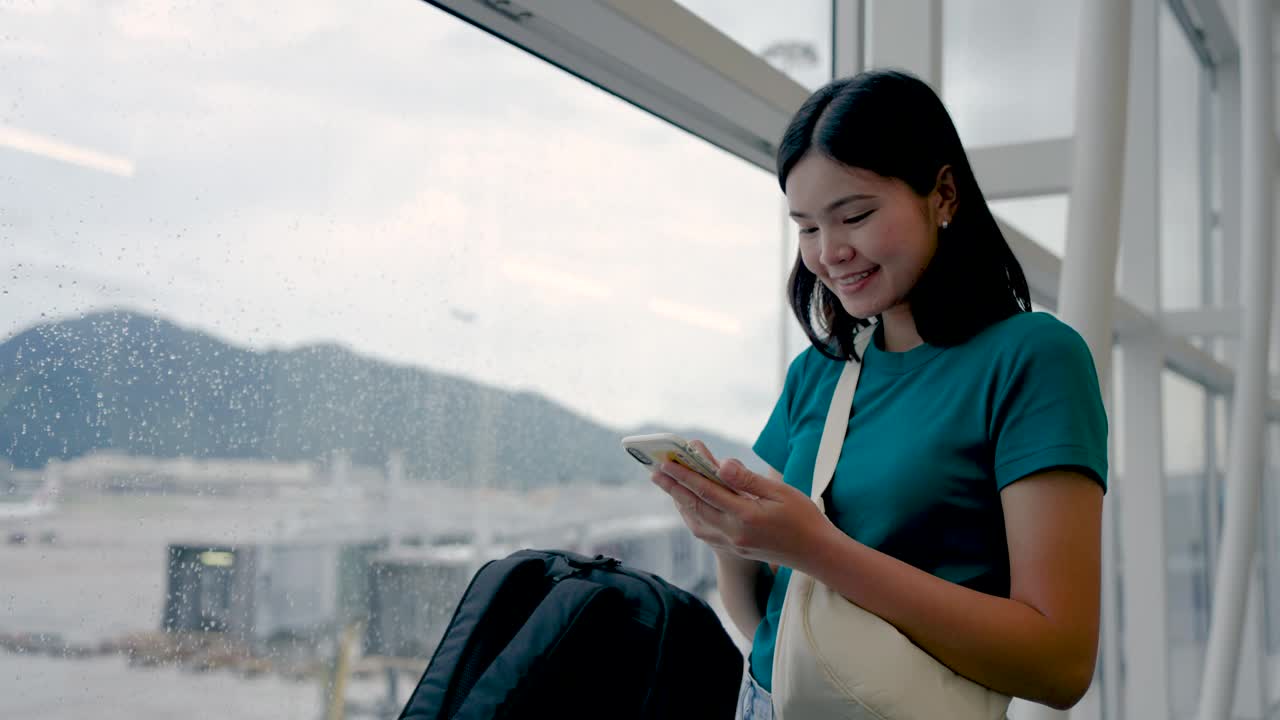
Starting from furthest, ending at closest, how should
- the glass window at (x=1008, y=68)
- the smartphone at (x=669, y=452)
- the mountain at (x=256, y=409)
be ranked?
the glass window at (x=1008, y=68) < the mountain at (x=256, y=409) < the smartphone at (x=669, y=452)

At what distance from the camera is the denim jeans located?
126 cm

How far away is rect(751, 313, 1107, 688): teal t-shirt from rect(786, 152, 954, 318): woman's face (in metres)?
0.10

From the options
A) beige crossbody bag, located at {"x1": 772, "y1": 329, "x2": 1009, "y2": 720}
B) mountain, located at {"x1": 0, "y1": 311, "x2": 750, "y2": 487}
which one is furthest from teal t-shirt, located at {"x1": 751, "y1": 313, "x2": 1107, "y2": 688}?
mountain, located at {"x1": 0, "y1": 311, "x2": 750, "y2": 487}

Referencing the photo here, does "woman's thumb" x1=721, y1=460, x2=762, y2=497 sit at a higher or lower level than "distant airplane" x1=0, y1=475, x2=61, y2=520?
higher

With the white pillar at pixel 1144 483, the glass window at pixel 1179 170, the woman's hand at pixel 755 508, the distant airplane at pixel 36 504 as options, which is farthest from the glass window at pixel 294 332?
the glass window at pixel 1179 170

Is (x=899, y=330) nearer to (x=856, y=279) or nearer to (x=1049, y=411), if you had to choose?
(x=856, y=279)

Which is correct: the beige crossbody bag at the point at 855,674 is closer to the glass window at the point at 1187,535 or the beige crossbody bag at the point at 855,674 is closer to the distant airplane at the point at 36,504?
the distant airplane at the point at 36,504

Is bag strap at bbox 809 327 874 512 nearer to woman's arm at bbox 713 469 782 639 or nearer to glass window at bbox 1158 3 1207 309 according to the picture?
woman's arm at bbox 713 469 782 639

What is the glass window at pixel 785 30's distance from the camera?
2131mm

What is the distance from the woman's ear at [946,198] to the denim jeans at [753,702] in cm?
61

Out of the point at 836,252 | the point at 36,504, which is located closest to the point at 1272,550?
the point at 836,252

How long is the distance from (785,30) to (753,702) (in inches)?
62.4

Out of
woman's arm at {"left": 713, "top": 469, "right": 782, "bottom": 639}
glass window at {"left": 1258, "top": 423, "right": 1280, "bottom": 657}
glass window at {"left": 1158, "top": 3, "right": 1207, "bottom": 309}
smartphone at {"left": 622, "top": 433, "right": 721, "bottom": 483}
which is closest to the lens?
smartphone at {"left": 622, "top": 433, "right": 721, "bottom": 483}

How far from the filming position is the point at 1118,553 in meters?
4.95
